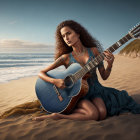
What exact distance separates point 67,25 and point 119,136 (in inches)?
75.2

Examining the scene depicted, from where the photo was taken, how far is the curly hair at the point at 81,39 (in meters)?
2.97

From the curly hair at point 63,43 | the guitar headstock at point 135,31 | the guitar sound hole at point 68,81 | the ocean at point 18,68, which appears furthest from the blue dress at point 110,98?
the ocean at point 18,68

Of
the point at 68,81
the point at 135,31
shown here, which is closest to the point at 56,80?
the point at 68,81

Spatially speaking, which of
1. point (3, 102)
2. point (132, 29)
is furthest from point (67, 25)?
point (3, 102)

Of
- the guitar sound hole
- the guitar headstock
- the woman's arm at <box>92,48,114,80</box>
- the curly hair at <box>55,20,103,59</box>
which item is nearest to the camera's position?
the guitar headstock

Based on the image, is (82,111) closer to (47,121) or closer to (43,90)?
(47,121)

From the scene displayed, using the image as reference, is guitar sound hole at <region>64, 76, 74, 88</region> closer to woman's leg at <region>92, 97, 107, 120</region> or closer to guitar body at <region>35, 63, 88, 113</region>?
guitar body at <region>35, 63, 88, 113</region>

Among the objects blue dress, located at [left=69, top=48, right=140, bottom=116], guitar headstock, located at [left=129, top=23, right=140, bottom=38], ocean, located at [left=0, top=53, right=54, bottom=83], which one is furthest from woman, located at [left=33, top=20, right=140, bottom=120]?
ocean, located at [left=0, top=53, right=54, bottom=83]

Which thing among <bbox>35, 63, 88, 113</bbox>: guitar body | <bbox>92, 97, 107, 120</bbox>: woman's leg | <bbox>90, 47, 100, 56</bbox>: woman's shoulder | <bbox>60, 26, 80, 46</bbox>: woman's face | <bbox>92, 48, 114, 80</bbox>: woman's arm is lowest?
<bbox>92, 97, 107, 120</bbox>: woman's leg

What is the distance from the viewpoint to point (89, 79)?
2898 millimetres

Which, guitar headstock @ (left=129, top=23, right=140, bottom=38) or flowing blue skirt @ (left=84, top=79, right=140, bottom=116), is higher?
guitar headstock @ (left=129, top=23, right=140, bottom=38)

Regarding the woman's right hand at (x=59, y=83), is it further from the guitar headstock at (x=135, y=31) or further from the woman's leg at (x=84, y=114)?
the guitar headstock at (x=135, y=31)

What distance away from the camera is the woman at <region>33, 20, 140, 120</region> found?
2.58 meters

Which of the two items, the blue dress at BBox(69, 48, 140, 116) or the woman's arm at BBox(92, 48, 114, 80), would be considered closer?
the woman's arm at BBox(92, 48, 114, 80)
